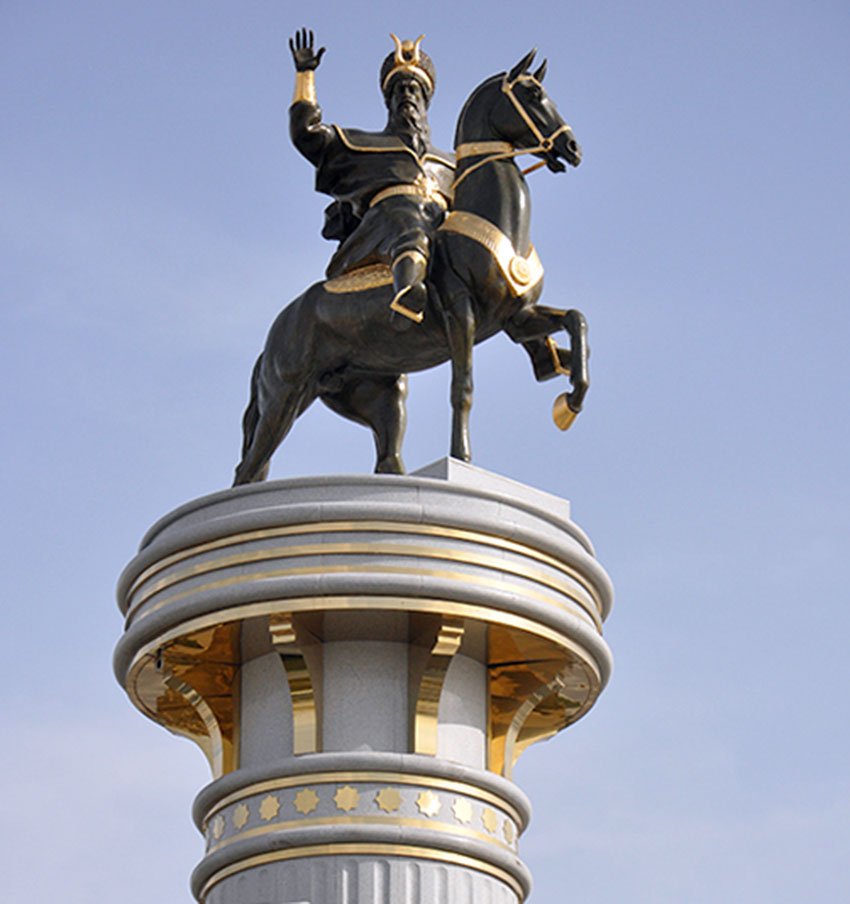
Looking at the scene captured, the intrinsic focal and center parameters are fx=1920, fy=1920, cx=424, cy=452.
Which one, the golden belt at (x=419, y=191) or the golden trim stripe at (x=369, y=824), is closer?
the golden trim stripe at (x=369, y=824)

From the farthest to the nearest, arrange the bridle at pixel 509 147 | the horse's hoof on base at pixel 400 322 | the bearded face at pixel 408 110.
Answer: the bearded face at pixel 408 110, the bridle at pixel 509 147, the horse's hoof on base at pixel 400 322

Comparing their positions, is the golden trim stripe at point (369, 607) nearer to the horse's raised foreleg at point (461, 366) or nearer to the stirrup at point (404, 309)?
the horse's raised foreleg at point (461, 366)

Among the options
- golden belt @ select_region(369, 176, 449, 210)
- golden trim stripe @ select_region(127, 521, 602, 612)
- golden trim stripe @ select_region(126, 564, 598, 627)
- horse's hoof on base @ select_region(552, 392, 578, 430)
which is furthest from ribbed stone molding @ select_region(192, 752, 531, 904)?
golden belt @ select_region(369, 176, 449, 210)

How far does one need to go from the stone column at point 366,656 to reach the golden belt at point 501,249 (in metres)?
1.67

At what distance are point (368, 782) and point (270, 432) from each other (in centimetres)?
355

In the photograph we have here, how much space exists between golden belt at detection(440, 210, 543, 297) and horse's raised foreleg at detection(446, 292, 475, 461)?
1.21 ft

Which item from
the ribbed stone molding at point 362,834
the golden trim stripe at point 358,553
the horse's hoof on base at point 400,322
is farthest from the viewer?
the horse's hoof on base at point 400,322

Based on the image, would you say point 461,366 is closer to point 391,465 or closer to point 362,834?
point 391,465

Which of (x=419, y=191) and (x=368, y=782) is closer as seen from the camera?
(x=368, y=782)

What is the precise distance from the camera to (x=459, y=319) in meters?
13.9

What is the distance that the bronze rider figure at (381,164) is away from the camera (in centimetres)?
1462

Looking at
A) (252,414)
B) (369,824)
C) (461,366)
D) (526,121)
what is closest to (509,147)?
(526,121)

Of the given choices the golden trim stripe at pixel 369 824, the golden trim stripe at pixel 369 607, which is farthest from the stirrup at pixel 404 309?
the golden trim stripe at pixel 369 824

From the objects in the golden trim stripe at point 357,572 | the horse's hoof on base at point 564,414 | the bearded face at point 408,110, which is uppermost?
the bearded face at point 408,110
